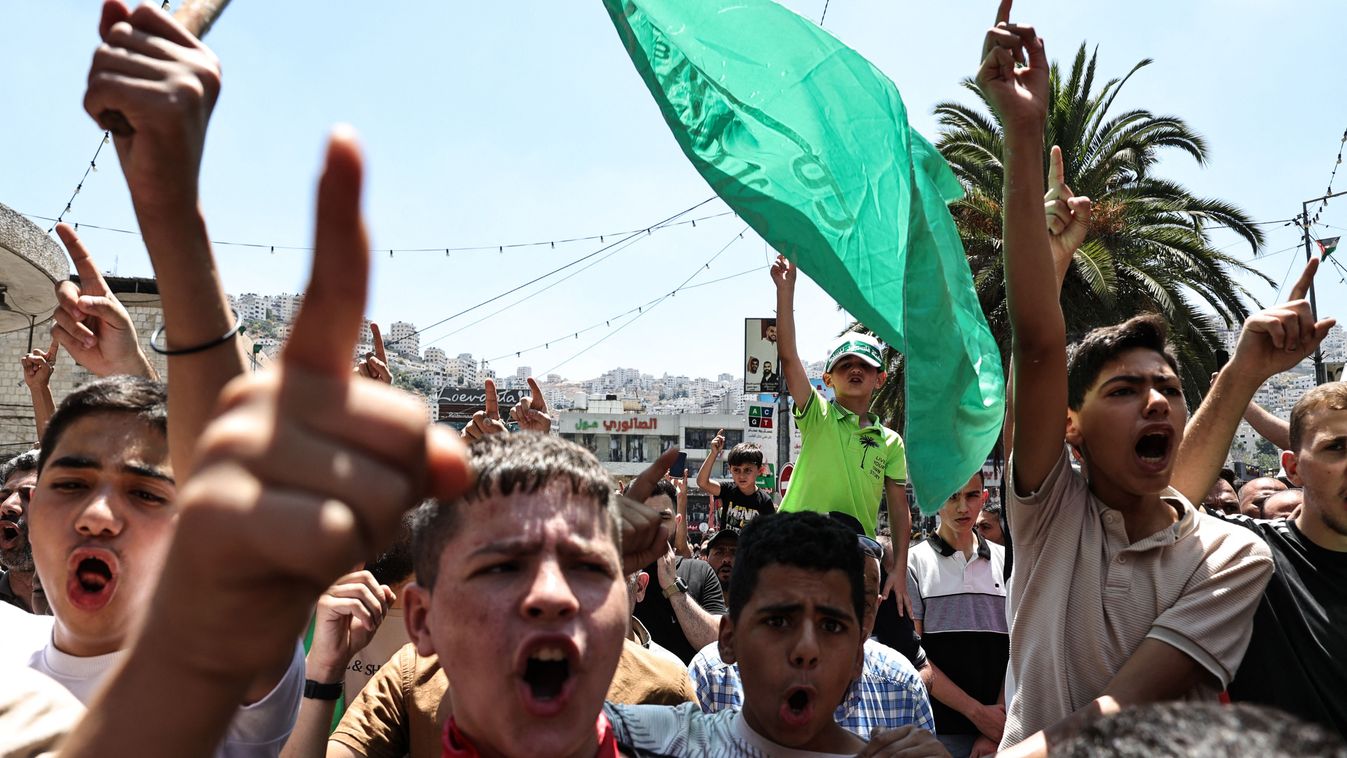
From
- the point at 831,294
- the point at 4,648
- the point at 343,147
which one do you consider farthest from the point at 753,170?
the point at 343,147

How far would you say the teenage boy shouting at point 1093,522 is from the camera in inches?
84.4

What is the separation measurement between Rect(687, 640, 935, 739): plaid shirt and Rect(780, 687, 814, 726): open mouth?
1.99 ft

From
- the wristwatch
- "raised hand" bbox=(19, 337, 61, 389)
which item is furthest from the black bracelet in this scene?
the wristwatch

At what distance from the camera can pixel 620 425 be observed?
7150 cm

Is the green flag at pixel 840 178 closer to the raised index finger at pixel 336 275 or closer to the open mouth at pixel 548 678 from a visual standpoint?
the open mouth at pixel 548 678

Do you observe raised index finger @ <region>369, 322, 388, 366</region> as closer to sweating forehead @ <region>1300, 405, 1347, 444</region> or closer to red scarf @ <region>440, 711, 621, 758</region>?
red scarf @ <region>440, 711, 621, 758</region>

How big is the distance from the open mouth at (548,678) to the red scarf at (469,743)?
14 centimetres

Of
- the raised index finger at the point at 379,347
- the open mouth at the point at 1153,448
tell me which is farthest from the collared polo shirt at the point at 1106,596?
the raised index finger at the point at 379,347

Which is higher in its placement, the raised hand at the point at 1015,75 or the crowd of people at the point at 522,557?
the raised hand at the point at 1015,75

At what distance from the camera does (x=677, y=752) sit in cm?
A: 212

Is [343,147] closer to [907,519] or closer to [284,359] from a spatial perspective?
[284,359]

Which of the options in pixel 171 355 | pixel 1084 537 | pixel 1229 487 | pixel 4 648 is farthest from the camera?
pixel 1229 487

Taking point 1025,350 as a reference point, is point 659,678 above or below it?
below

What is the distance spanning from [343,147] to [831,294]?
276cm
